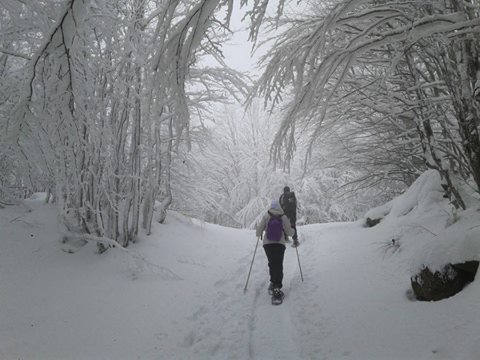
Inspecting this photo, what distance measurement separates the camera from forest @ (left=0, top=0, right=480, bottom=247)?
8.18 feet

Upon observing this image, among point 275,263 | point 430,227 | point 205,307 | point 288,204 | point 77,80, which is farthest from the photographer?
point 288,204

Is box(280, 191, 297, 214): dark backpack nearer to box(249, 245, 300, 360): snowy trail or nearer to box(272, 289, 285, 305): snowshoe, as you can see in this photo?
box(249, 245, 300, 360): snowy trail

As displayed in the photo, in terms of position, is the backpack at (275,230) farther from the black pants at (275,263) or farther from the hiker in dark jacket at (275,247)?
the black pants at (275,263)

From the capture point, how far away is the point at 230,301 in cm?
536

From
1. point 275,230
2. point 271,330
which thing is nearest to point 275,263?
point 275,230

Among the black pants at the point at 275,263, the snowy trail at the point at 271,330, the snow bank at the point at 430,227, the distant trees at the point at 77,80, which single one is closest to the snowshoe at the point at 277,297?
the snowy trail at the point at 271,330

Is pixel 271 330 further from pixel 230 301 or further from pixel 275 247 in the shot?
pixel 275 247

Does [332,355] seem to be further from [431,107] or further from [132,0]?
[132,0]

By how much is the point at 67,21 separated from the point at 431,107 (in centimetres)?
452

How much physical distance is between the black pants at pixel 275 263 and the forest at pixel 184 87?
5.41 ft

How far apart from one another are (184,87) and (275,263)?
4011 millimetres

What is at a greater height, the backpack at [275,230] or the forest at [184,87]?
the forest at [184,87]

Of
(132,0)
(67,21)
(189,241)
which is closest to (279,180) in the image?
(189,241)

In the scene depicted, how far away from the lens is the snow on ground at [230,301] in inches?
141
